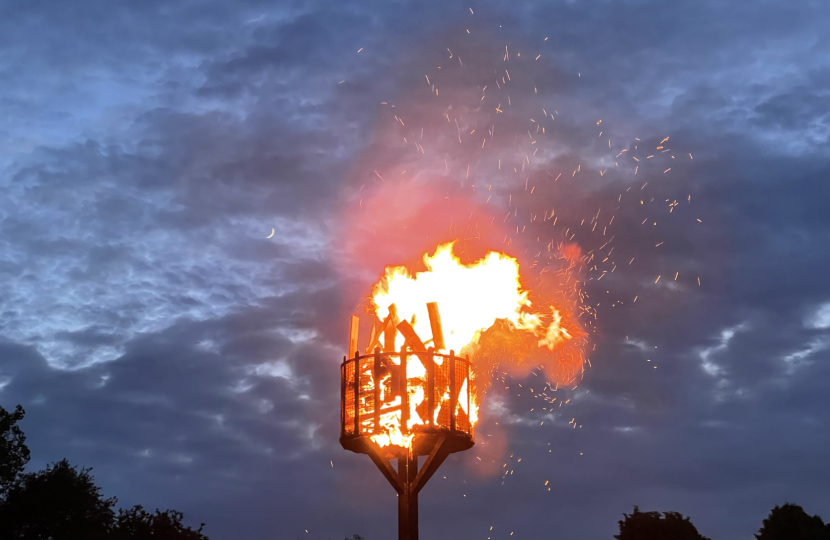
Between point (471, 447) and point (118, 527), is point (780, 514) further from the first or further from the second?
point (118, 527)

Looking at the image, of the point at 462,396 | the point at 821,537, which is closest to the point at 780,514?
A: the point at 821,537

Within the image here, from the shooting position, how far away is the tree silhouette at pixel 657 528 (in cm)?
3203

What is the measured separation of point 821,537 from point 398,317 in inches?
716

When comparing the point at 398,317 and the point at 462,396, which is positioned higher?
the point at 398,317

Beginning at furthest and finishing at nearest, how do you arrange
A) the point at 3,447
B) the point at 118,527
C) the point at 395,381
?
the point at 118,527 < the point at 3,447 < the point at 395,381

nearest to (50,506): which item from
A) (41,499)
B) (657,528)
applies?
(41,499)

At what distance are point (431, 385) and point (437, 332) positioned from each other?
Result: 1776mm

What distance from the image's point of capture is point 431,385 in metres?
21.2

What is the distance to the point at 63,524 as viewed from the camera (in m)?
54.1

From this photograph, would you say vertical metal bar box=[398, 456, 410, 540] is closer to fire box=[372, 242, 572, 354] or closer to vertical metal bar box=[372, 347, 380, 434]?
vertical metal bar box=[372, 347, 380, 434]

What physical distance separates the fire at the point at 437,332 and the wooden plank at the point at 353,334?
0.09 meters

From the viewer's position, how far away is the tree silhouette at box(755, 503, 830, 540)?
3030 centimetres

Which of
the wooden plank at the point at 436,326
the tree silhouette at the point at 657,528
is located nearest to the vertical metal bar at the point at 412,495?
the wooden plank at the point at 436,326

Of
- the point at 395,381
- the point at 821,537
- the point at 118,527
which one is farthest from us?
the point at 118,527
